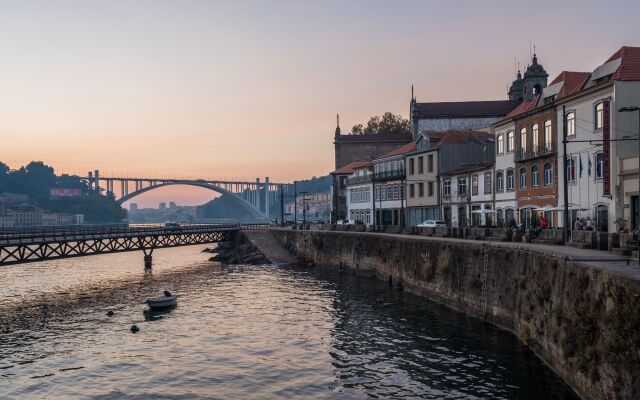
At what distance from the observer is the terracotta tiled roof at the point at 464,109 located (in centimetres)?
9725

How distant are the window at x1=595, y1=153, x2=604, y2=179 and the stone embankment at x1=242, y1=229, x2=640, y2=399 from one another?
1260cm

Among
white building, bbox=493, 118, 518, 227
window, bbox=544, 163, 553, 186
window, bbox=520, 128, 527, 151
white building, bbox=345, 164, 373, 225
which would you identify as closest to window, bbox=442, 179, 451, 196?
white building, bbox=493, 118, 518, 227

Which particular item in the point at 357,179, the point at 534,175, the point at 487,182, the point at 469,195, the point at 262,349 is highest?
the point at 357,179

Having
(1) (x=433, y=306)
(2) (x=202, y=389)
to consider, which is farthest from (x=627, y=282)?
(1) (x=433, y=306)

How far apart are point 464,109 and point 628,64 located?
58436mm

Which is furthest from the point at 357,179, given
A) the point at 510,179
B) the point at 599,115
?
the point at 599,115

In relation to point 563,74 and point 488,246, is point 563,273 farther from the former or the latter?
point 563,74

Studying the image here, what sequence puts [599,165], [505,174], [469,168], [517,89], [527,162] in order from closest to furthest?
[599,165]
[527,162]
[505,174]
[469,168]
[517,89]

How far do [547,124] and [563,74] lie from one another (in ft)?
16.5

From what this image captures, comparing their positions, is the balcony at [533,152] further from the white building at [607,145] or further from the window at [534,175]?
the white building at [607,145]

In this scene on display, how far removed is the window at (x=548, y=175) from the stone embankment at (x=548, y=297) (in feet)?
43.5

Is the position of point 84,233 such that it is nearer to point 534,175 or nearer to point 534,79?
point 534,175

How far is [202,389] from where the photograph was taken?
2305 centimetres

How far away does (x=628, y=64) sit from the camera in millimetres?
40969
